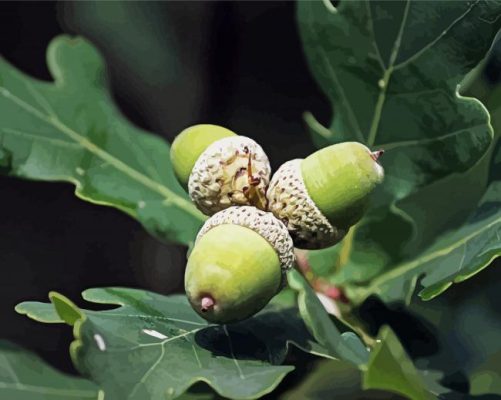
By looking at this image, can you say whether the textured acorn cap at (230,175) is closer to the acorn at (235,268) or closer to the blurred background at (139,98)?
the acorn at (235,268)

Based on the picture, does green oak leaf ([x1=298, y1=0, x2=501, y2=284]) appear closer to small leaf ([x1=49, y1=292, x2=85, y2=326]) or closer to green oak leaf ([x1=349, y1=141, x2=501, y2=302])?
green oak leaf ([x1=349, y1=141, x2=501, y2=302])

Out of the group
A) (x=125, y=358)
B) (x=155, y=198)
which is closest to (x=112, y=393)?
(x=125, y=358)

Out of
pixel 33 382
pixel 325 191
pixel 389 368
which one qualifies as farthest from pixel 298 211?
pixel 33 382

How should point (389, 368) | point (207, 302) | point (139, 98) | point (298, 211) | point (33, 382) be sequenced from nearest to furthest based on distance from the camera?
point (389, 368)
point (207, 302)
point (298, 211)
point (33, 382)
point (139, 98)

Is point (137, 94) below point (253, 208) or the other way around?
below

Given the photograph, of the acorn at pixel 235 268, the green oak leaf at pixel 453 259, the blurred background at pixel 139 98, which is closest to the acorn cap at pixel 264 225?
the acorn at pixel 235 268

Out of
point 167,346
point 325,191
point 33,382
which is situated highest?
point 325,191

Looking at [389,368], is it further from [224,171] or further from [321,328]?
[224,171]
